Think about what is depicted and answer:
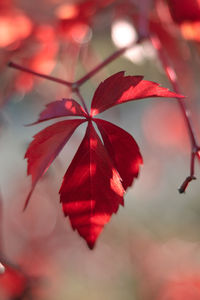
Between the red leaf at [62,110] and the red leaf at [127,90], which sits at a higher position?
the red leaf at [62,110]

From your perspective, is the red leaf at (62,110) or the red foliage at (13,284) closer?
the red leaf at (62,110)

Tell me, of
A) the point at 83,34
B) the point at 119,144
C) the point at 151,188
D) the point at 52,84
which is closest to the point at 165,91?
the point at 119,144

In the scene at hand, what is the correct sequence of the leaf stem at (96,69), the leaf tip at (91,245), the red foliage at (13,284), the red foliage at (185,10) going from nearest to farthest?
1. the leaf tip at (91,245)
2. the leaf stem at (96,69)
3. the red foliage at (185,10)
4. the red foliage at (13,284)

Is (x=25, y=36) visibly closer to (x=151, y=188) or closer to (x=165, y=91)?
(x=165, y=91)

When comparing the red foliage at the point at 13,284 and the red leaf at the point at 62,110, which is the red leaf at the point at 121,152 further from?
the red foliage at the point at 13,284

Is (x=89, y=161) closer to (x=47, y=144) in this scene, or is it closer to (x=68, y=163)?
(x=47, y=144)

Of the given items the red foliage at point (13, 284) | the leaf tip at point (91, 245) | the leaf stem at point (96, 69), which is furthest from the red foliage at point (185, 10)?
the red foliage at point (13, 284)

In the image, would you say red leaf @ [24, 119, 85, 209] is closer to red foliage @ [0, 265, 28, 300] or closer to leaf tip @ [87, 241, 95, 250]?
leaf tip @ [87, 241, 95, 250]

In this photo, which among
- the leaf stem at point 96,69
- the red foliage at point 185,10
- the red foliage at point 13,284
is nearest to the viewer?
the leaf stem at point 96,69
